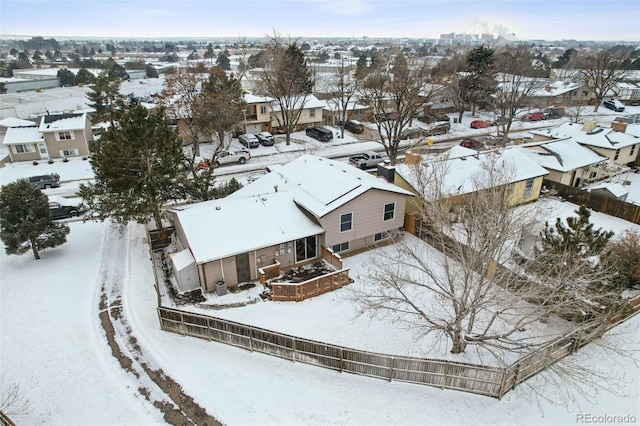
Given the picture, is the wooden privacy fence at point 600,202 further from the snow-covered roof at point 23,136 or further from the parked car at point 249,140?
the snow-covered roof at point 23,136

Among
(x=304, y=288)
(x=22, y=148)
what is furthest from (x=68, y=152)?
(x=304, y=288)

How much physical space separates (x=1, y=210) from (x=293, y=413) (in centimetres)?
1908

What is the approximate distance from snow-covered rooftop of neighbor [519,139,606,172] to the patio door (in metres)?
26.0

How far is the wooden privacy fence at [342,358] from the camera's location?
13.7 m

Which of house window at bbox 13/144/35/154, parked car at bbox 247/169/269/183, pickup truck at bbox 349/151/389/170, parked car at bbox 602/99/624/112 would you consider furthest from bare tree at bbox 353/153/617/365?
parked car at bbox 602/99/624/112

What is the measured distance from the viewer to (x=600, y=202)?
94.1 ft

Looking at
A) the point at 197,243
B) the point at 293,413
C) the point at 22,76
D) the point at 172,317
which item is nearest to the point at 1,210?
the point at 197,243

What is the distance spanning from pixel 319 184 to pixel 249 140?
2231 cm

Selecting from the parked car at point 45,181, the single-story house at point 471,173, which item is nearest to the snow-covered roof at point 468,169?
the single-story house at point 471,173

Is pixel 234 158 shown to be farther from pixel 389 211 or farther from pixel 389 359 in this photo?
pixel 389 359

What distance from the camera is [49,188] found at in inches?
1339

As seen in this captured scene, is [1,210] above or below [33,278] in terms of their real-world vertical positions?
above

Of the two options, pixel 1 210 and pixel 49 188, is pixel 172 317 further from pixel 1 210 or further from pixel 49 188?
pixel 49 188

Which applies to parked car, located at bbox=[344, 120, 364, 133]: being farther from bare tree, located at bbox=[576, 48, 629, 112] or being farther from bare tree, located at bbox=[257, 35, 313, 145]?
bare tree, located at bbox=[576, 48, 629, 112]
